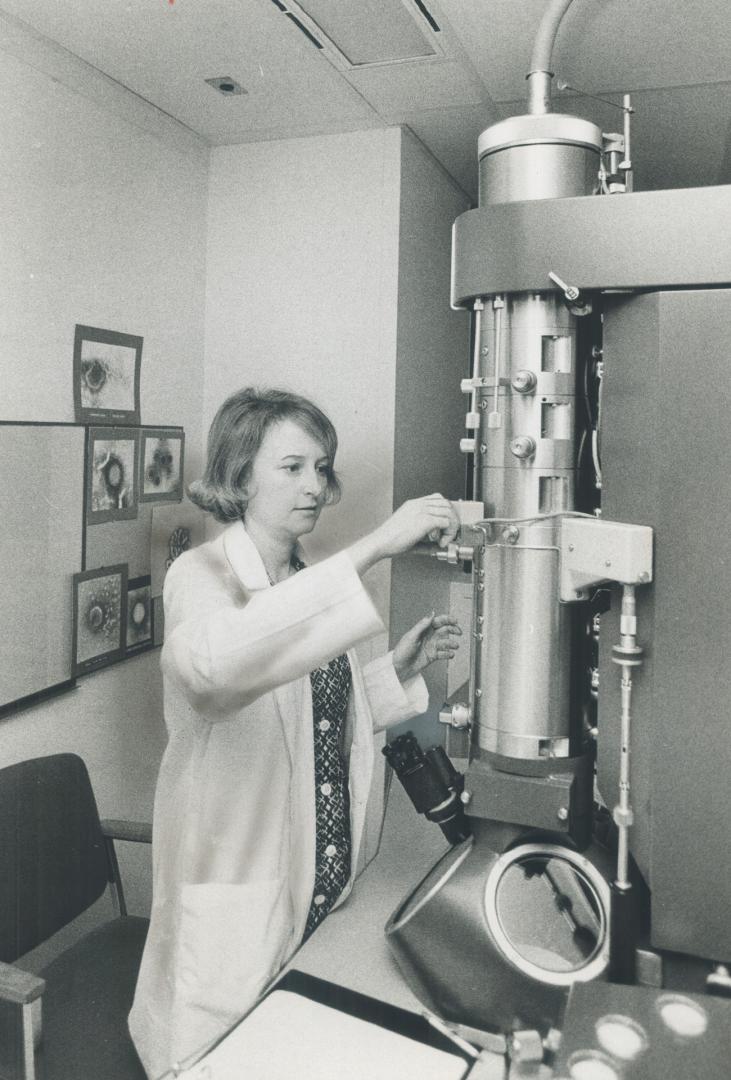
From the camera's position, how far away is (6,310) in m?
1.14

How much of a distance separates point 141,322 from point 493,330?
638 millimetres

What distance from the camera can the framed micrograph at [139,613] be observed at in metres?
1.35

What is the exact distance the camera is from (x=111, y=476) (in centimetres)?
128

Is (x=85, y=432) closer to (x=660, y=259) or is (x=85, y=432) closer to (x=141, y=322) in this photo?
(x=141, y=322)

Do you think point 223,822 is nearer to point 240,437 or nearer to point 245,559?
point 245,559

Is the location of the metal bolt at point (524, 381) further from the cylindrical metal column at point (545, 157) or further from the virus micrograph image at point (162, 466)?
the virus micrograph image at point (162, 466)

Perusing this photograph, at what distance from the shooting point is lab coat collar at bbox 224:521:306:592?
1092 millimetres

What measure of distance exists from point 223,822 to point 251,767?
0.26ft

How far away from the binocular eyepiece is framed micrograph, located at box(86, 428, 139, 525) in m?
0.65

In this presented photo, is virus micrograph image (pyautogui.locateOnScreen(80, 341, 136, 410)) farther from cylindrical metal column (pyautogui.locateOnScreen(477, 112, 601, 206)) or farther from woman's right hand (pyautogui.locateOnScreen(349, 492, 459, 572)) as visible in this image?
cylindrical metal column (pyautogui.locateOnScreen(477, 112, 601, 206))

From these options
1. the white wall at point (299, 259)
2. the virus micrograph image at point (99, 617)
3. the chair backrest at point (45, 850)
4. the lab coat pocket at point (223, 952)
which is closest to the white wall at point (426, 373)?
the white wall at point (299, 259)

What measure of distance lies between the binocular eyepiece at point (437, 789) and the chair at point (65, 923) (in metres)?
0.58

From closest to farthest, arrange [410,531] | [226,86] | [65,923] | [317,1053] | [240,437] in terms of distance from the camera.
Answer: [317,1053]
[410,531]
[240,437]
[226,86]
[65,923]

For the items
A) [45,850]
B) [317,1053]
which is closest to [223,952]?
[317,1053]
